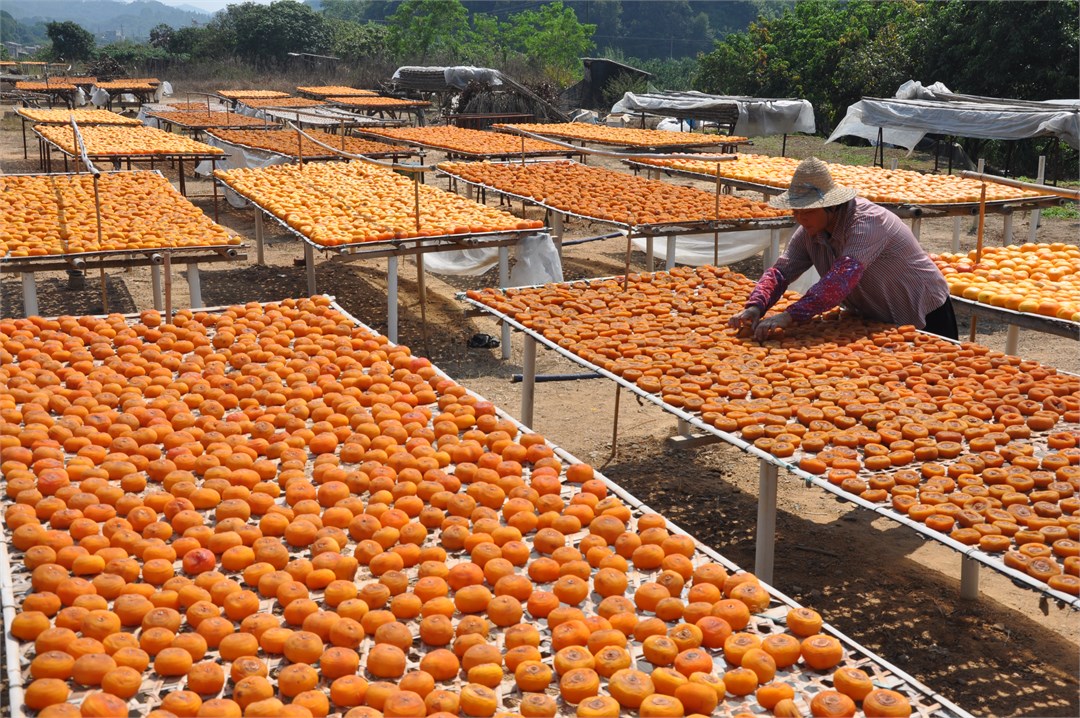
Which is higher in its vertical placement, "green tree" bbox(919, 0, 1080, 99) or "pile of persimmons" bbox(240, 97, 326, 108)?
"green tree" bbox(919, 0, 1080, 99)

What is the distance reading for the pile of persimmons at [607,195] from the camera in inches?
369

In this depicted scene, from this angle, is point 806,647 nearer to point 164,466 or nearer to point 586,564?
point 586,564

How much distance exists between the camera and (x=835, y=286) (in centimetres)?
514

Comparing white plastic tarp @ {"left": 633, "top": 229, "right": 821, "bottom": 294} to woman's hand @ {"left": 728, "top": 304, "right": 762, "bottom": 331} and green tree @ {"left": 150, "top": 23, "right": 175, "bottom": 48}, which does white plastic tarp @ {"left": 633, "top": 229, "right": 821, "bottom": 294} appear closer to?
woman's hand @ {"left": 728, "top": 304, "right": 762, "bottom": 331}

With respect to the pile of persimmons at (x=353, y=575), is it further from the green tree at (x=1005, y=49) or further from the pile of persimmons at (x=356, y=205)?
the green tree at (x=1005, y=49)

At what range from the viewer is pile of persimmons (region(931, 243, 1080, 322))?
5816 millimetres

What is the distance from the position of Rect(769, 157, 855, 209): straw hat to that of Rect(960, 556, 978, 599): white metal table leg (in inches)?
77.0

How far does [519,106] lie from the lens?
26.7m

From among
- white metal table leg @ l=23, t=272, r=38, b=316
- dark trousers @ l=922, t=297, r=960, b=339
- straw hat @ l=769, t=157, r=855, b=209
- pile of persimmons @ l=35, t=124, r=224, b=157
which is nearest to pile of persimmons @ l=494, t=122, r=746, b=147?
pile of persimmons @ l=35, t=124, r=224, b=157

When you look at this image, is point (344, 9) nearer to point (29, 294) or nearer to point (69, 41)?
point (69, 41)

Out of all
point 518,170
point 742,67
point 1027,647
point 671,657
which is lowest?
point 1027,647

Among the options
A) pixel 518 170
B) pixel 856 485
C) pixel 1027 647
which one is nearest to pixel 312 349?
pixel 856 485

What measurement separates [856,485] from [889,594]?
5.56 feet

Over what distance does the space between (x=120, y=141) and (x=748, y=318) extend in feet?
40.8
